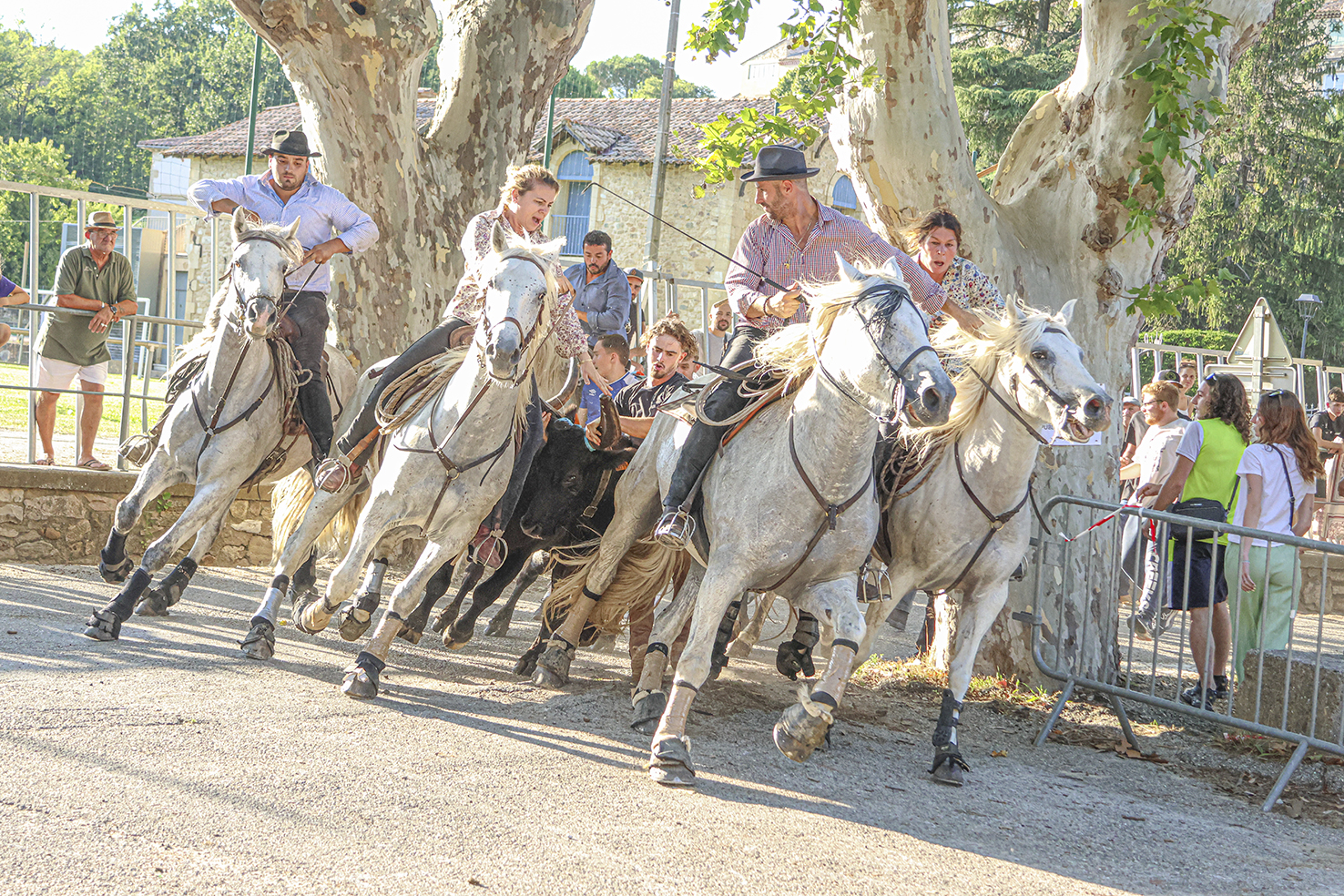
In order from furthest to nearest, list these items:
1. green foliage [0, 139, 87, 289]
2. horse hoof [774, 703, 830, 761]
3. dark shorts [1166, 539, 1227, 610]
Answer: green foliage [0, 139, 87, 289] < dark shorts [1166, 539, 1227, 610] < horse hoof [774, 703, 830, 761]

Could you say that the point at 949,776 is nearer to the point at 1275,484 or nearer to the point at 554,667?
the point at 554,667

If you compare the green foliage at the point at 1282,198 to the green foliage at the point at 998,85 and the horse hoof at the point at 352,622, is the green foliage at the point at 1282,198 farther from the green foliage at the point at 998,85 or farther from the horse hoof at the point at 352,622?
the horse hoof at the point at 352,622

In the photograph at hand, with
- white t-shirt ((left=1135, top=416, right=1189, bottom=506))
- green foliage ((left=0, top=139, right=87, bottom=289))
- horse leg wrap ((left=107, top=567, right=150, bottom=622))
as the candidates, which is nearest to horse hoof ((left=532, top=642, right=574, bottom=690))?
horse leg wrap ((left=107, top=567, right=150, bottom=622))

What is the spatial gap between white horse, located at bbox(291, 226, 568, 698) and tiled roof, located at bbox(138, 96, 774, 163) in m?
28.2

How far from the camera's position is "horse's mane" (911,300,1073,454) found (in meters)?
5.40

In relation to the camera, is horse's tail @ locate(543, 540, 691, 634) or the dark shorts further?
the dark shorts

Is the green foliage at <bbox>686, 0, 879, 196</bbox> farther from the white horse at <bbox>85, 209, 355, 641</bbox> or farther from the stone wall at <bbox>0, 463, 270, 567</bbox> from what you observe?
the stone wall at <bbox>0, 463, 270, 567</bbox>

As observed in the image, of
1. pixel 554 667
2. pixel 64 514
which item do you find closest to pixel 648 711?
pixel 554 667

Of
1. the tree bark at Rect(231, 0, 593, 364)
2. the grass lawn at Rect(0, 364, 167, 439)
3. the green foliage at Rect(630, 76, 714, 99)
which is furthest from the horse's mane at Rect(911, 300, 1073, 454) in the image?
the green foliage at Rect(630, 76, 714, 99)

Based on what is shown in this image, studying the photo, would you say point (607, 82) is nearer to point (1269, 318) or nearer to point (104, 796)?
point (1269, 318)

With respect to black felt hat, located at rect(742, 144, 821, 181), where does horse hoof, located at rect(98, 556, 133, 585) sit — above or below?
below

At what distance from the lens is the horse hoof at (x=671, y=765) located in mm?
4734

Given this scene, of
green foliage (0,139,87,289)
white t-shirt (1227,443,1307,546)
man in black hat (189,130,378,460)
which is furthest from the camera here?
green foliage (0,139,87,289)

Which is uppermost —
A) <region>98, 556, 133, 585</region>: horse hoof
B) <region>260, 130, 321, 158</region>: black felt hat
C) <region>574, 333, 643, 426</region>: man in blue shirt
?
<region>260, 130, 321, 158</region>: black felt hat
